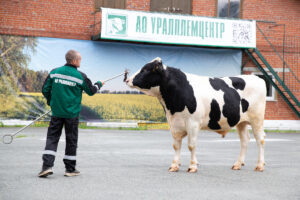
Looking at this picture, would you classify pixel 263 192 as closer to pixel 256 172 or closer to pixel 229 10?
pixel 256 172

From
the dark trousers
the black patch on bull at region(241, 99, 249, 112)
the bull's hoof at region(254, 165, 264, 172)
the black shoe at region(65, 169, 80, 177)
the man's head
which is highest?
the man's head

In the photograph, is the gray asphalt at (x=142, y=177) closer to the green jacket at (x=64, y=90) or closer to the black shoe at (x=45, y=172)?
the black shoe at (x=45, y=172)

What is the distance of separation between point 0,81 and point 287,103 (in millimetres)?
13315

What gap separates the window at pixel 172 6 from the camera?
21908 millimetres

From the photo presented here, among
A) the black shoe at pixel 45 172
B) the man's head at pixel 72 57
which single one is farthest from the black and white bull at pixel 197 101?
the black shoe at pixel 45 172

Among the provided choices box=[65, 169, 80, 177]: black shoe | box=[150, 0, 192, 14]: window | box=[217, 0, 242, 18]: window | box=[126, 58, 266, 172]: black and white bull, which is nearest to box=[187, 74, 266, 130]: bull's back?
box=[126, 58, 266, 172]: black and white bull

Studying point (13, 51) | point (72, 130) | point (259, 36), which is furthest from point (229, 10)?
point (72, 130)

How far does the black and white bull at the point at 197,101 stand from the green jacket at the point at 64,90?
1.13 metres

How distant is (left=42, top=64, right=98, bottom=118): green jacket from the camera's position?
7.42 meters

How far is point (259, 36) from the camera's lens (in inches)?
915

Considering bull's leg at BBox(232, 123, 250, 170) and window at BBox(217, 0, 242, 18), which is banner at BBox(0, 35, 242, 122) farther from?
bull's leg at BBox(232, 123, 250, 170)

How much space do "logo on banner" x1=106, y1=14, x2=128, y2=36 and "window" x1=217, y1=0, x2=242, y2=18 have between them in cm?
564

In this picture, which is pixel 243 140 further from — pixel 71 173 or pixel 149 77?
pixel 71 173

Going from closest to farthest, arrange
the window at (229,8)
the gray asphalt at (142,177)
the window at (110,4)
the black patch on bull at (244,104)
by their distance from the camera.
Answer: the gray asphalt at (142,177), the black patch on bull at (244,104), the window at (110,4), the window at (229,8)
